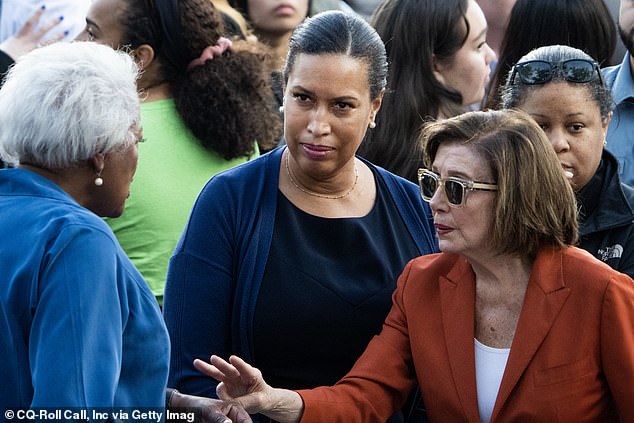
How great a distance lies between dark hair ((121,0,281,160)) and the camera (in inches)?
154

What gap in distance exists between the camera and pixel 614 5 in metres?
5.91

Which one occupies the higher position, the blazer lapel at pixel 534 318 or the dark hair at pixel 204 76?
the dark hair at pixel 204 76

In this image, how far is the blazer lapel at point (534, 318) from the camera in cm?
292

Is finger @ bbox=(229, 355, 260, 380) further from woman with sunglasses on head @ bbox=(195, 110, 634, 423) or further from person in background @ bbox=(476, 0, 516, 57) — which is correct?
person in background @ bbox=(476, 0, 516, 57)

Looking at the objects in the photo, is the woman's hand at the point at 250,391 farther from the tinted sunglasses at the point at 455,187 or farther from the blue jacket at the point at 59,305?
the tinted sunglasses at the point at 455,187

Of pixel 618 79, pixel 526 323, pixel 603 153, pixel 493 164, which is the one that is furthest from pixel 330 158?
pixel 618 79

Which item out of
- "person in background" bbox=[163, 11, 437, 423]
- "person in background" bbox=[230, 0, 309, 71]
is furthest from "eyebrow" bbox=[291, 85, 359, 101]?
"person in background" bbox=[230, 0, 309, 71]

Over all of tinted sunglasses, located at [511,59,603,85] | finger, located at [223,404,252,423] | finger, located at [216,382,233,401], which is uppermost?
tinted sunglasses, located at [511,59,603,85]

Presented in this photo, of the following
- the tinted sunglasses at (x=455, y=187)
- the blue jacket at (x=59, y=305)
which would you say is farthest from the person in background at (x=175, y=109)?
the blue jacket at (x=59, y=305)

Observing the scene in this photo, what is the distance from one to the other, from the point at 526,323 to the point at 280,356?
75 cm

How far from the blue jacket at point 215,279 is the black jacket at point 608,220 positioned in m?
1.12

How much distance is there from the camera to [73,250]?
2.40m

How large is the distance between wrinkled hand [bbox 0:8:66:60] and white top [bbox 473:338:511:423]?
2.72 m

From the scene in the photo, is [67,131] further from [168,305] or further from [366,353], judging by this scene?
[366,353]
